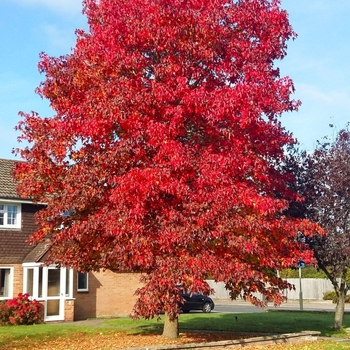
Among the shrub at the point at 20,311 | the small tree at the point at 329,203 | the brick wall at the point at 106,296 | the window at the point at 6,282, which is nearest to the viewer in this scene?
the small tree at the point at 329,203

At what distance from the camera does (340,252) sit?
20.2 meters

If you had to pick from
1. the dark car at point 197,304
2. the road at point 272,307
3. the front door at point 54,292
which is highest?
the front door at point 54,292

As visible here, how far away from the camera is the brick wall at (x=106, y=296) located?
30844 millimetres

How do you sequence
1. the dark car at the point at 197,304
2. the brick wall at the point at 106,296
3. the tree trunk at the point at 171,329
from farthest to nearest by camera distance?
the dark car at the point at 197,304
the brick wall at the point at 106,296
the tree trunk at the point at 171,329

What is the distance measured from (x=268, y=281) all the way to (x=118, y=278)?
727 inches

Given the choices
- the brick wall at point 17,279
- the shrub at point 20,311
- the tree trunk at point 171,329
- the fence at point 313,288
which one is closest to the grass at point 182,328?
the shrub at point 20,311

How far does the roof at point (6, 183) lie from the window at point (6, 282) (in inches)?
141

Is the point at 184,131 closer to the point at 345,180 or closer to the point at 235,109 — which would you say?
the point at 235,109

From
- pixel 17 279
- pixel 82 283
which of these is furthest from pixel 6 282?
pixel 82 283

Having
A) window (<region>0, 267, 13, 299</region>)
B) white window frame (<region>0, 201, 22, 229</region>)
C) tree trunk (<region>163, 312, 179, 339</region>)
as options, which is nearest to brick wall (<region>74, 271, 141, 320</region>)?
window (<region>0, 267, 13, 299</region>)

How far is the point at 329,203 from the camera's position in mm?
20359

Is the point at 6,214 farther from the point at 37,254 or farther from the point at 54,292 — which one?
the point at 54,292

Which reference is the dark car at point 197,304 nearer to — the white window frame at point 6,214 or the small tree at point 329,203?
the white window frame at point 6,214

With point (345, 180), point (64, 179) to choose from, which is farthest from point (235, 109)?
point (345, 180)
